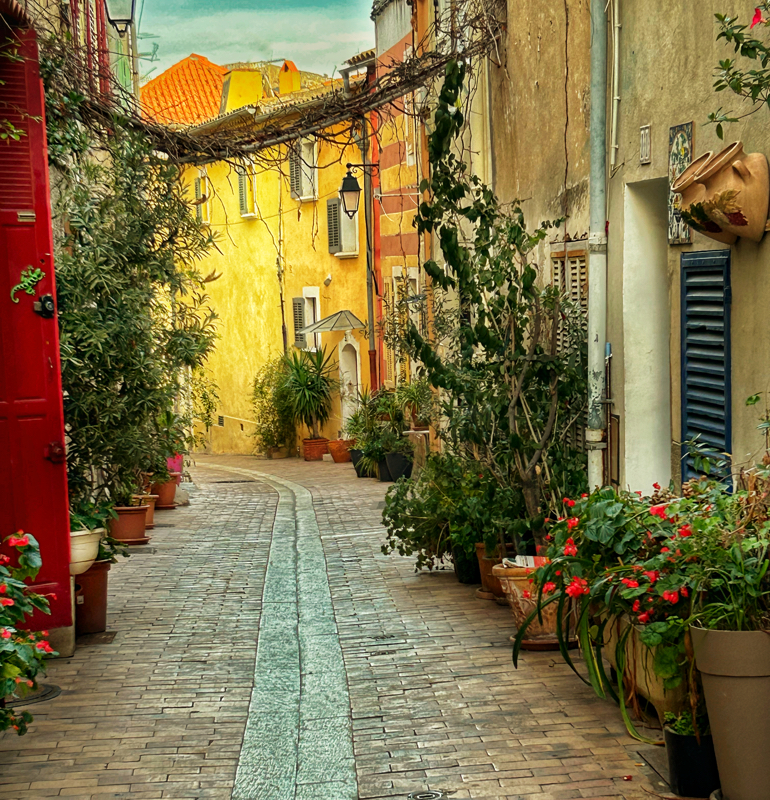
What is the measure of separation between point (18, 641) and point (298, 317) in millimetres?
23322

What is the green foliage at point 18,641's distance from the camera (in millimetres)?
4484

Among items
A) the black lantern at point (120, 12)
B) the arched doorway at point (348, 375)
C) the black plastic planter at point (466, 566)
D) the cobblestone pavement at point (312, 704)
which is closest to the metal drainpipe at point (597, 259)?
the cobblestone pavement at point (312, 704)

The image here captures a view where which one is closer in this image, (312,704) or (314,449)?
(312,704)

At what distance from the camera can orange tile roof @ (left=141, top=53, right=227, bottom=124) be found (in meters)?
36.0

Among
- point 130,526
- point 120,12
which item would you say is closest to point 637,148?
point 130,526

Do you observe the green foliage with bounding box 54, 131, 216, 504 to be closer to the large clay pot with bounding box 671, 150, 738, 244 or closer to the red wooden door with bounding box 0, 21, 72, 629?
the red wooden door with bounding box 0, 21, 72, 629

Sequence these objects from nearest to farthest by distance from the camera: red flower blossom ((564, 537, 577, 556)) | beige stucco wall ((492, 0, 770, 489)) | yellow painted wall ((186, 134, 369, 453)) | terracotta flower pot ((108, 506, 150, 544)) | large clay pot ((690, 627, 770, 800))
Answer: large clay pot ((690, 627, 770, 800)) < red flower blossom ((564, 537, 577, 556)) < beige stucco wall ((492, 0, 770, 489)) < terracotta flower pot ((108, 506, 150, 544)) < yellow painted wall ((186, 134, 369, 453))

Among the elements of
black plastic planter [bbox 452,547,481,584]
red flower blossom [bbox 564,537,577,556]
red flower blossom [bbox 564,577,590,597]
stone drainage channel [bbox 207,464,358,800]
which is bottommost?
stone drainage channel [bbox 207,464,358,800]

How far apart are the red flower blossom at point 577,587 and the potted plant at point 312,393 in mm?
19706

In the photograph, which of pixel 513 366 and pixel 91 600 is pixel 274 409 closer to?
pixel 513 366

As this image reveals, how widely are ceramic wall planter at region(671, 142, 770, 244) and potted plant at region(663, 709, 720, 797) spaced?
223 cm

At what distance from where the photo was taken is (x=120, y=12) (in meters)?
15.7

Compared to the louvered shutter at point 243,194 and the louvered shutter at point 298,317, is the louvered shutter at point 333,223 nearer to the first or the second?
the louvered shutter at point 298,317

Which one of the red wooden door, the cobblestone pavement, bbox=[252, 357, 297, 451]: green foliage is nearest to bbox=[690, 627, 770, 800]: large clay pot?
the cobblestone pavement
